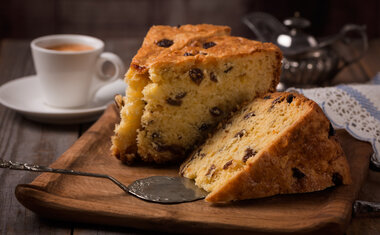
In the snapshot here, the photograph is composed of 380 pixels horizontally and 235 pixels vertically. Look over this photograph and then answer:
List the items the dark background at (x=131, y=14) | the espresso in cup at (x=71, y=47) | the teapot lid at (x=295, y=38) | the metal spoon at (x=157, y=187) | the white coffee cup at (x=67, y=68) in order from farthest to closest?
the dark background at (x=131, y=14)
the teapot lid at (x=295, y=38)
the espresso in cup at (x=71, y=47)
the white coffee cup at (x=67, y=68)
the metal spoon at (x=157, y=187)

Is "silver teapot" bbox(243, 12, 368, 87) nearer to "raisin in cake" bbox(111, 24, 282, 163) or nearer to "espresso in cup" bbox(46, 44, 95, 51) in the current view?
"raisin in cake" bbox(111, 24, 282, 163)

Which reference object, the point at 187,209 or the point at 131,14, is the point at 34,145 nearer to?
the point at 187,209

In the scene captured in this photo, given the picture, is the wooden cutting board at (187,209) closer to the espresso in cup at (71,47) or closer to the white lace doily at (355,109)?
the white lace doily at (355,109)

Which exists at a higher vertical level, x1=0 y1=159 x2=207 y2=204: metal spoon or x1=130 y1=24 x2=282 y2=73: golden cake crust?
x1=130 y1=24 x2=282 y2=73: golden cake crust

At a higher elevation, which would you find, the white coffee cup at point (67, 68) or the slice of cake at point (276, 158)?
the slice of cake at point (276, 158)

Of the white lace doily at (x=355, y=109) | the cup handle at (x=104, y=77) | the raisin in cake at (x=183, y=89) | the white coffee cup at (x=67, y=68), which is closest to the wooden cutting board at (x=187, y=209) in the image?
the raisin in cake at (x=183, y=89)

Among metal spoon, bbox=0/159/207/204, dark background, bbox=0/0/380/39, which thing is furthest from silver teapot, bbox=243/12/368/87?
dark background, bbox=0/0/380/39

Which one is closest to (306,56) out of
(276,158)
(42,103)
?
(276,158)

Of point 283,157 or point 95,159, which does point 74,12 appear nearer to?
point 95,159
